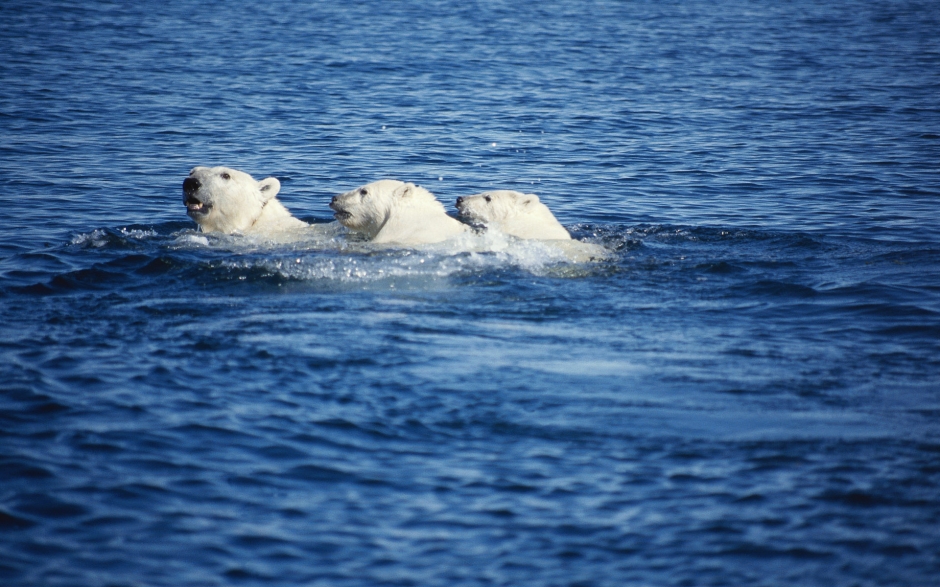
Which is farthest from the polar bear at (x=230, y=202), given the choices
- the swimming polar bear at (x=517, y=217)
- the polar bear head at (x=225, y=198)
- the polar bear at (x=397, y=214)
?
the swimming polar bear at (x=517, y=217)

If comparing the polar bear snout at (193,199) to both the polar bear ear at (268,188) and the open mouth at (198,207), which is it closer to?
the open mouth at (198,207)

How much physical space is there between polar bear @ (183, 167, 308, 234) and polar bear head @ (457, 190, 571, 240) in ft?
7.07

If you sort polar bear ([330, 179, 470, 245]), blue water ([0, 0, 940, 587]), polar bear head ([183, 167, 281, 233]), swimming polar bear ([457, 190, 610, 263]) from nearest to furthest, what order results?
blue water ([0, 0, 940, 587]), polar bear ([330, 179, 470, 245]), swimming polar bear ([457, 190, 610, 263]), polar bear head ([183, 167, 281, 233])

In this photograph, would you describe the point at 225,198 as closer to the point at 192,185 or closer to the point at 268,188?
the point at 192,185

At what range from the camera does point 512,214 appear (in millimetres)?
11609

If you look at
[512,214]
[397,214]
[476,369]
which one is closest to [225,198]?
[397,214]

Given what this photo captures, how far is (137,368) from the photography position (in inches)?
302

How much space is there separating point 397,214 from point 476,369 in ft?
13.0

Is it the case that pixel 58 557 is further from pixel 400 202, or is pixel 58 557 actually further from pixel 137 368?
pixel 400 202

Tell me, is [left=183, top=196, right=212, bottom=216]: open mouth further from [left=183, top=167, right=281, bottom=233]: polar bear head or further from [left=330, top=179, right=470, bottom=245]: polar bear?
[left=330, top=179, right=470, bottom=245]: polar bear

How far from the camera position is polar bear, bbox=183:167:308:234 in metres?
11.9

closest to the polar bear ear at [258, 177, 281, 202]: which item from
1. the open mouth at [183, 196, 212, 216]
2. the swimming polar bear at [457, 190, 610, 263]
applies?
the open mouth at [183, 196, 212, 216]

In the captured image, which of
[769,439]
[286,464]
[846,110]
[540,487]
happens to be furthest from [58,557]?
[846,110]

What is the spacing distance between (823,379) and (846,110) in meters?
16.6
